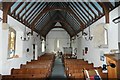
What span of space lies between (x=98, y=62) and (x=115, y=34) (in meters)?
2.75

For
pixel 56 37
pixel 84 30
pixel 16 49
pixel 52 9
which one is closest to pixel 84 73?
pixel 16 49

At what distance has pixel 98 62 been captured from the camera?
825cm

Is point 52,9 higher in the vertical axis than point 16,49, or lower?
higher

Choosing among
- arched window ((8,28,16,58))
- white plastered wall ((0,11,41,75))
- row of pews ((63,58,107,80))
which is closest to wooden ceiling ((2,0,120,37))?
white plastered wall ((0,11,41,75))

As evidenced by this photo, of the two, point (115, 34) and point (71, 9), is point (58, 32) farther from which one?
point (115, 34)

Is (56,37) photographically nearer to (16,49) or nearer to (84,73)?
(16,49)

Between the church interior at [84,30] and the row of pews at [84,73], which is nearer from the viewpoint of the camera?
the row of pews at [84,73]

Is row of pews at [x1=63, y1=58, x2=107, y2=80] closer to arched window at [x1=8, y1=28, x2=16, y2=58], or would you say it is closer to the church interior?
the church interior

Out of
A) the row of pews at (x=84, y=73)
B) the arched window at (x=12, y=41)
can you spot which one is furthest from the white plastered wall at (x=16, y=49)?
the row of pews at (x=84, y=73)

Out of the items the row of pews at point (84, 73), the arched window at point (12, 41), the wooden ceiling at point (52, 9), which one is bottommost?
the row of pews at point (84, 73)

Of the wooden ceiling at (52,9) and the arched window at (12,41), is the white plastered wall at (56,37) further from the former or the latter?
the arched window at (12,41)

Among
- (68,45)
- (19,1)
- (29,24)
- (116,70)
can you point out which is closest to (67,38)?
(68,45)

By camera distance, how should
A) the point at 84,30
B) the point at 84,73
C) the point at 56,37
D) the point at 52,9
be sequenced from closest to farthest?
the point at 84,73
the point at 52,9
the point at 84,30
the point at 56,37

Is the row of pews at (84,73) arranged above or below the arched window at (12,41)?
below
